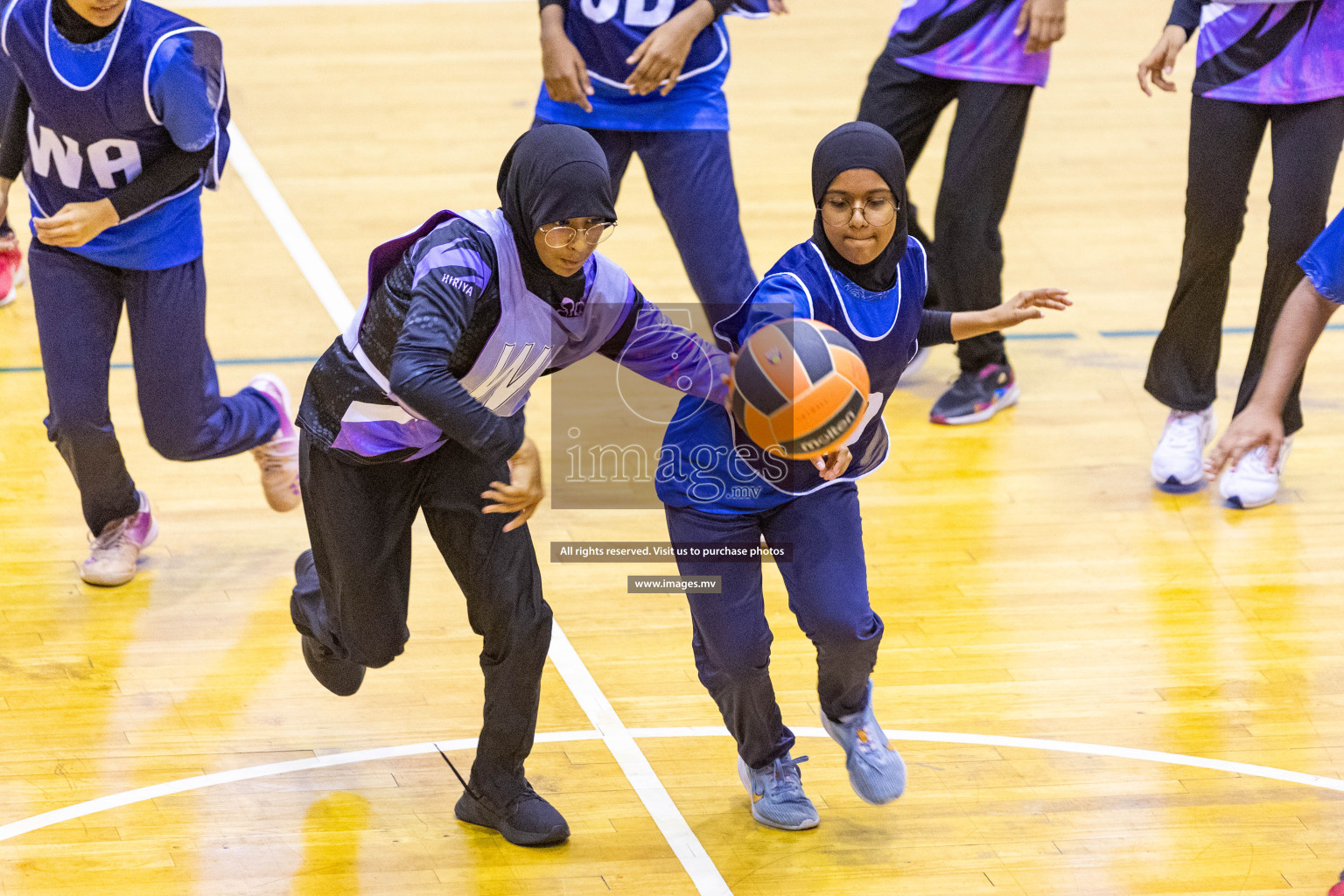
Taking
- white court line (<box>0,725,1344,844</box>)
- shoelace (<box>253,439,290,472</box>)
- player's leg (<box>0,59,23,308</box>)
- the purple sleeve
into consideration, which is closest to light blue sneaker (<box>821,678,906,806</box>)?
white court line (<box>0,725,1344,844</box>)

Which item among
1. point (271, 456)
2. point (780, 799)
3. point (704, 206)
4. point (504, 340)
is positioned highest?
point (504, 340)

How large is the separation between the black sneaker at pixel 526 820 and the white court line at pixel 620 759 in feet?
0.81

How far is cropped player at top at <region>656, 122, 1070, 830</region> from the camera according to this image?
336cm

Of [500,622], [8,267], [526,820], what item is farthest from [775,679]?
[8,267]

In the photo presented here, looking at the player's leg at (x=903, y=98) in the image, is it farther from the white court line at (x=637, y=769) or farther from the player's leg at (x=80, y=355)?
the player's leg at (x=80, y=355)

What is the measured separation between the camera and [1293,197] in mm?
4762

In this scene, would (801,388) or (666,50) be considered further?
(666,50)

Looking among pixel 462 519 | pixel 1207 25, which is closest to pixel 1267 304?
pixel 1207 25

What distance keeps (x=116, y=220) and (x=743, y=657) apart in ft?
6.50

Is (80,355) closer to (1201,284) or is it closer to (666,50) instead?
(666,50)

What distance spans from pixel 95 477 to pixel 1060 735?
2.71 m

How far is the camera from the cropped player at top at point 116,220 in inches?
155

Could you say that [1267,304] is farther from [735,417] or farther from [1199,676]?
[735,417]

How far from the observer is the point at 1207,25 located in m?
4.84
